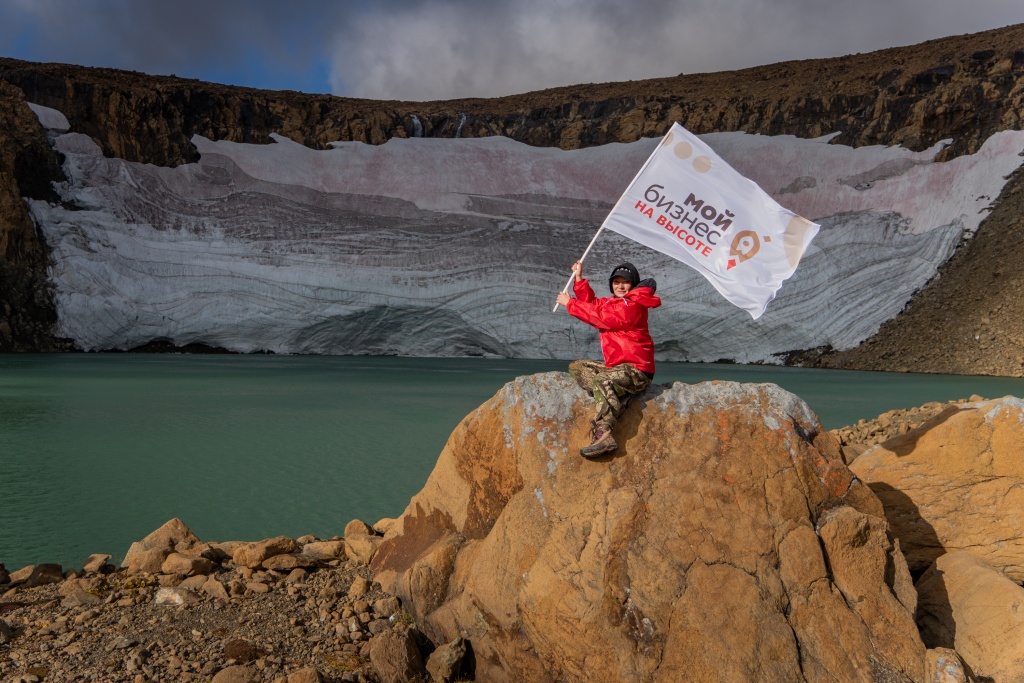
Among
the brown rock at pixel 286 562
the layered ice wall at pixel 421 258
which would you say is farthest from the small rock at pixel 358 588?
the layered ice wall at pixel 421 258

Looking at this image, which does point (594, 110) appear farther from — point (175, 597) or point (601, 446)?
point (601, 446)

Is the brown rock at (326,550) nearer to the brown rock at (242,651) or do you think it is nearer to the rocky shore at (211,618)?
the rocky shore at (211,618)

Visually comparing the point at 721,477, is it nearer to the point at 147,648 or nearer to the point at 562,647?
the point at 562,647

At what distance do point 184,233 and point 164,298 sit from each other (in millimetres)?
3112

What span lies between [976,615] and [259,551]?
366 centimetres

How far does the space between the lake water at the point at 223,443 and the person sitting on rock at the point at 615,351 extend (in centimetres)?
330

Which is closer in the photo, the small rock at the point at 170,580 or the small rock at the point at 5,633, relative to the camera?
the small rock at the point at 5,633

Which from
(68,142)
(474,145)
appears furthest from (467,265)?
(68,142)

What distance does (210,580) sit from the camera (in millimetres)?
4250

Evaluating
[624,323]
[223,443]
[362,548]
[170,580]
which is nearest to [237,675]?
[170,580]

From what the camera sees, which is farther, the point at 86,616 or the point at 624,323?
the point at 86,616

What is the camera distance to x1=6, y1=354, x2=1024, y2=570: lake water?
6.18 metres

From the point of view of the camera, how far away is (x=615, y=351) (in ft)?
11.7

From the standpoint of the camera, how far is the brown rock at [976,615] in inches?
124
